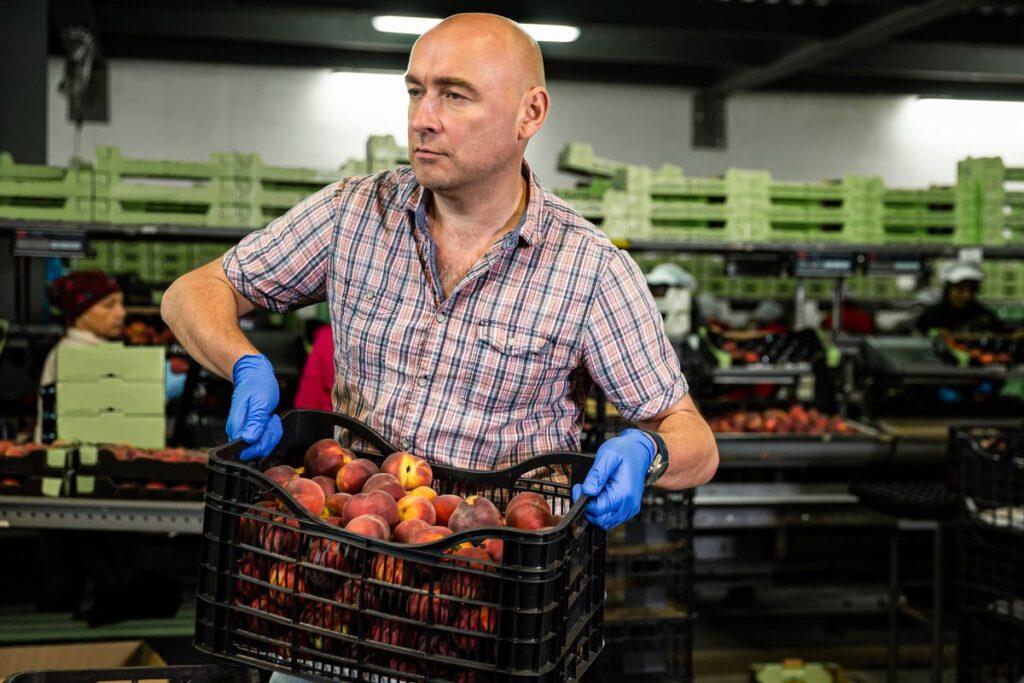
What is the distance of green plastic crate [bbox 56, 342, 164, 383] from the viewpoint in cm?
414

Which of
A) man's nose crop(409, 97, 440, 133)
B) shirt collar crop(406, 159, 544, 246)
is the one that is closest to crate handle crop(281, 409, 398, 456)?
shirt collar crop(406, 159, 544, 246)

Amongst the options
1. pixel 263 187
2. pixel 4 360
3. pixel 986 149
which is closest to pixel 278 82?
pixel 263 187

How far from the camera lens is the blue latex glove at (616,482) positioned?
145cm

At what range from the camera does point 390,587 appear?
4.19ft

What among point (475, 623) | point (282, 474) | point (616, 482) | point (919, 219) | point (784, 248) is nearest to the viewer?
point (475, 623)

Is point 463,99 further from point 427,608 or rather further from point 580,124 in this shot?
point 580,124

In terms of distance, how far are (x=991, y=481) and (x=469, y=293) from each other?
102 inches

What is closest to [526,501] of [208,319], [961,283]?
[208,319]

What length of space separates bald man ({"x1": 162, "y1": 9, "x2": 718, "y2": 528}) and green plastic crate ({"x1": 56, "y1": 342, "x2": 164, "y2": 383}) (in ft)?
7.57

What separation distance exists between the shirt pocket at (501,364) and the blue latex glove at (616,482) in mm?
344

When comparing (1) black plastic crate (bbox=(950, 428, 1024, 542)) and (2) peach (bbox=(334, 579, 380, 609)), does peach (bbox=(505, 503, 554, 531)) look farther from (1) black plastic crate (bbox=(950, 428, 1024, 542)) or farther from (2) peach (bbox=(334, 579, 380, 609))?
(1) black plastic crate (bbox=(950, 428, 1024, 542))

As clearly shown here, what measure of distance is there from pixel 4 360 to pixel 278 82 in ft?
21.7

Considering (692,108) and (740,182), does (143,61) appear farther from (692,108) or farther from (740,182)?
(740,182)

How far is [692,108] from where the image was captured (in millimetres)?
12180
